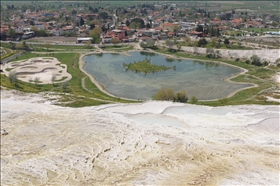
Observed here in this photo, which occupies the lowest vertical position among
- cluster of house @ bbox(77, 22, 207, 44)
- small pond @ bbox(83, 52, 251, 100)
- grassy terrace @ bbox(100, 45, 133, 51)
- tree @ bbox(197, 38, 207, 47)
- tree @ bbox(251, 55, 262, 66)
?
small pond @ bbox(83, 52, 251, 100)

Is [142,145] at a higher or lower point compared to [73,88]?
higher

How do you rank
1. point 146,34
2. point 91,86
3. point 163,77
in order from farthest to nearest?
1. point 146,34
2. point 163,77
3. point 91,86

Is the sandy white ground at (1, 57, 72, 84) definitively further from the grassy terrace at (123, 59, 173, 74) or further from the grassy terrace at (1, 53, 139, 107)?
the grassy terrace at (123, 59, 173, 74)

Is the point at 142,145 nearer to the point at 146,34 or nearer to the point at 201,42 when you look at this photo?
the point at 201,42

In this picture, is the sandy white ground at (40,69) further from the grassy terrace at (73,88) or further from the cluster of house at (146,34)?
the cluster of house at (146,34)

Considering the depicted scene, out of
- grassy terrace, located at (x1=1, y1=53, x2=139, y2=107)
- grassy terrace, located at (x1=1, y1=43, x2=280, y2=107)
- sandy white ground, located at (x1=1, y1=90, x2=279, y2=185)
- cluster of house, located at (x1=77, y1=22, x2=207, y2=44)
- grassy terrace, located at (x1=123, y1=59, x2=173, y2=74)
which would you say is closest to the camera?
sandy white ground, located at (x1=1, y1=90, x2=279, y2=185)

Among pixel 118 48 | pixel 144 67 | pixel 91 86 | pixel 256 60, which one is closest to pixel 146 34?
pixel 118 48

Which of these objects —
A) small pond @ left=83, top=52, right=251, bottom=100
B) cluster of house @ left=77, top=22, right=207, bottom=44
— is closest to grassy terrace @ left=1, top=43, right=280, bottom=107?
small pond @ left=83, top=52, right=251, bottom=100
